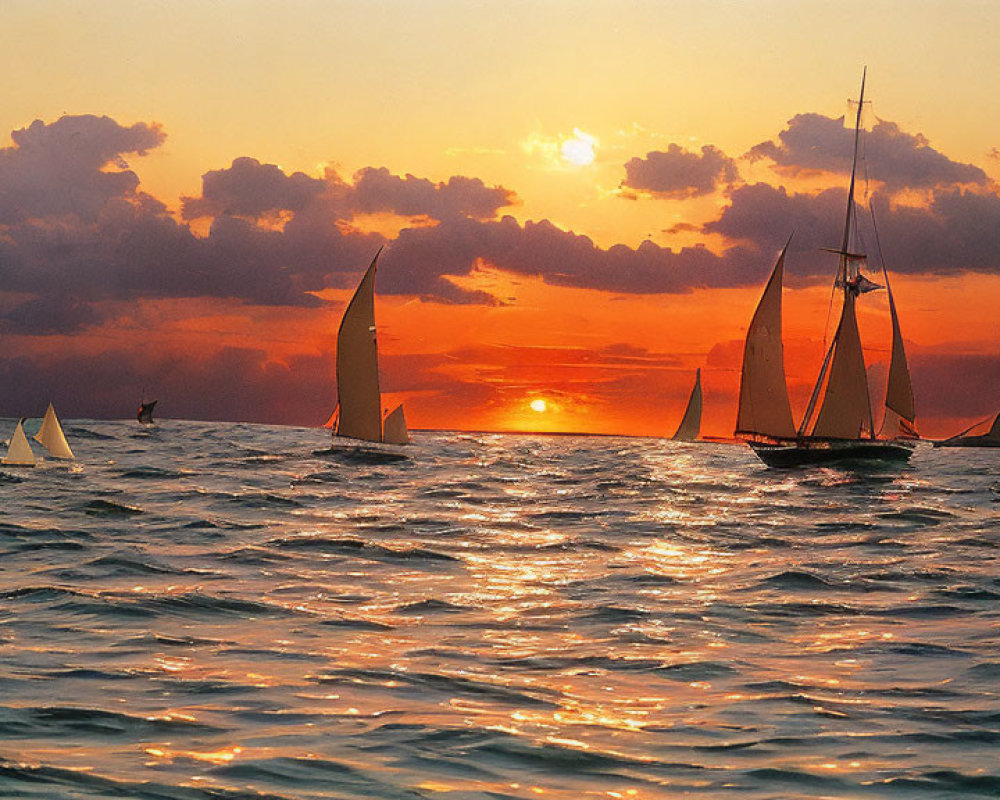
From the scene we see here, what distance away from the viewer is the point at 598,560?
26312mm

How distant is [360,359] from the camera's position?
72625 mm

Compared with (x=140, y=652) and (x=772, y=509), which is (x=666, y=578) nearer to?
(x=140, y=652)

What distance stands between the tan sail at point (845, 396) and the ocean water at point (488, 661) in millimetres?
43092

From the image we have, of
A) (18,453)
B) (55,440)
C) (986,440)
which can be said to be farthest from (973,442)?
(18,453)

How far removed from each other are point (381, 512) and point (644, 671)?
24826 millimetres

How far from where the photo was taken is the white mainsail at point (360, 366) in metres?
71.8

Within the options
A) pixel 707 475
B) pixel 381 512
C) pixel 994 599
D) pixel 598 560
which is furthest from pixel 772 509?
pixel 707 475

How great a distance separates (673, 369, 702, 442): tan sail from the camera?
149 m

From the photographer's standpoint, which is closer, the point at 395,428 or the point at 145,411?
the point at 395,428

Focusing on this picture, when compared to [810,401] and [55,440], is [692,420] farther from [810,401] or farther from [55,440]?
[55,440]

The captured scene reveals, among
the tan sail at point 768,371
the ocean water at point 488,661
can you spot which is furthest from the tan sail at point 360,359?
the ocean water at point 488,661

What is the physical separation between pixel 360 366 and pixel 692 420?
279 feet

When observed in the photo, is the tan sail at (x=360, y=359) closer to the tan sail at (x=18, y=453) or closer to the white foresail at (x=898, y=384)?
the tan sail at (x=18, y=453)

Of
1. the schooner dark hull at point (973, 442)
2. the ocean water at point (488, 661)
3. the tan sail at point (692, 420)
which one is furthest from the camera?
the tan sail at point (692, 420)
